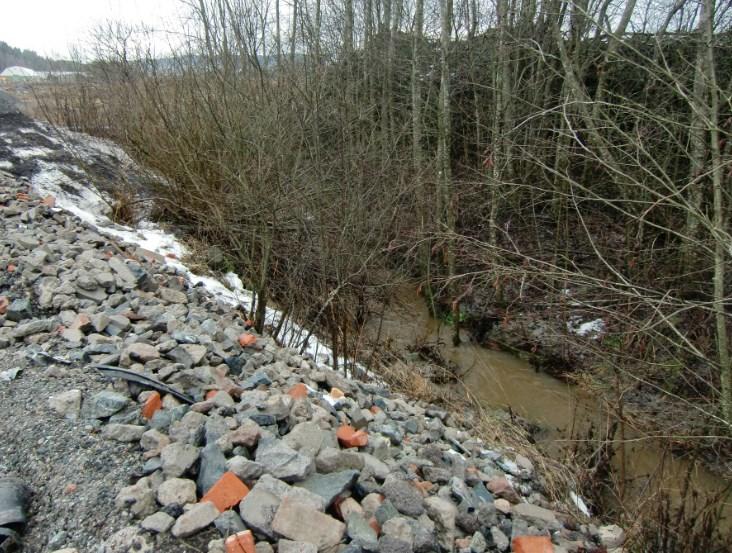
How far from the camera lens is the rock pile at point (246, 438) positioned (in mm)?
1717

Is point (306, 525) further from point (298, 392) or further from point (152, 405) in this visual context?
point (298, 392)

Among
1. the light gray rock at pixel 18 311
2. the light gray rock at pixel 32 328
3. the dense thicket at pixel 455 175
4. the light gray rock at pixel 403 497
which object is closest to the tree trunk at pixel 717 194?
the dense thicket at pixel 455 175

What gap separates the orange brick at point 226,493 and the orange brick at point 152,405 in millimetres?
709

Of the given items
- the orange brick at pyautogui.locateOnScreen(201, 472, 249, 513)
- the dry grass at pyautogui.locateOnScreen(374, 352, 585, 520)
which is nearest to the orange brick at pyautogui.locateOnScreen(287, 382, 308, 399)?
the orange brick at pyautogui.locateOnScreen(201, 472, 249, 513)

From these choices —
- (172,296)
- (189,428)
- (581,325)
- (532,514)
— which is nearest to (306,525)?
(189,428)

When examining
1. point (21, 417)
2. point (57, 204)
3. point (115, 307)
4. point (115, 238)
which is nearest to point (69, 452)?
point (21, 417)

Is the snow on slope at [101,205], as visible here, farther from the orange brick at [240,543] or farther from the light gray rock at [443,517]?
the orange brick at [240,543]

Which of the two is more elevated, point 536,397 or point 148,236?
point 148,236

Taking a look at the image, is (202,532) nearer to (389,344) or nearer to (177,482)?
(177,482)

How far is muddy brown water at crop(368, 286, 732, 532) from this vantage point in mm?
4172

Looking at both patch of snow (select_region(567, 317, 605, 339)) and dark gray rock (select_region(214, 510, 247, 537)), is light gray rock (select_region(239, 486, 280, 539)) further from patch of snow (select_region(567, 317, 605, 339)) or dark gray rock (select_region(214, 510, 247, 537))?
patch of snow (select_region(567, 317, 605, 339))

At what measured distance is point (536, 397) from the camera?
5879 millimetres

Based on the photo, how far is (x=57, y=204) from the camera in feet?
21.1

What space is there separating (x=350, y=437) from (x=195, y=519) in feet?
3.28
